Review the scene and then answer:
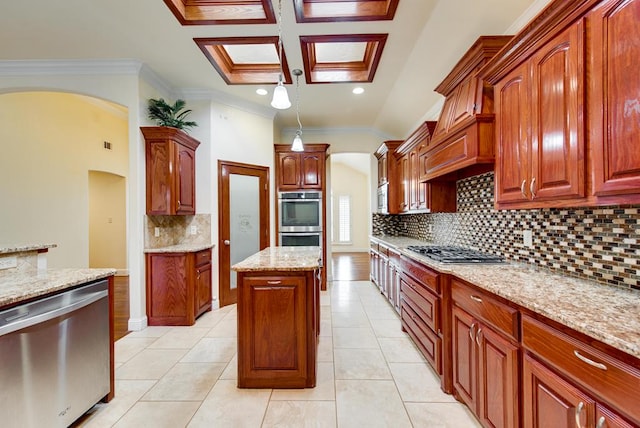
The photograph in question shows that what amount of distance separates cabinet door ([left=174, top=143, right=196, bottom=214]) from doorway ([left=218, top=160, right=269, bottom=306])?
0.35m

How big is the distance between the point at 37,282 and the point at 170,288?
5.71ft

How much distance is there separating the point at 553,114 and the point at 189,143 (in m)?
3.69

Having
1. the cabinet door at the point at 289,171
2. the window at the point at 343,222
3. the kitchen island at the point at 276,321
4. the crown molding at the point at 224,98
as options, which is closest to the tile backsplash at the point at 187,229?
the cabinet door at the point at 289,171

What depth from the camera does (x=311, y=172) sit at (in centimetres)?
481

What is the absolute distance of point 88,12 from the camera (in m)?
2.36

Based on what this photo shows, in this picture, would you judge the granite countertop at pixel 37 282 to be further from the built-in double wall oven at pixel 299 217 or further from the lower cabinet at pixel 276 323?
the built-in double wall oven at pixel 299 217

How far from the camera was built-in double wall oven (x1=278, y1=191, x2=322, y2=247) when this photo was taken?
4727mm

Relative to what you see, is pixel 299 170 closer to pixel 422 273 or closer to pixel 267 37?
pixel 267 37

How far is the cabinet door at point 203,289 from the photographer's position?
344 cm

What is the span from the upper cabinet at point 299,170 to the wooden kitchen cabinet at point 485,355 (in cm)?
324

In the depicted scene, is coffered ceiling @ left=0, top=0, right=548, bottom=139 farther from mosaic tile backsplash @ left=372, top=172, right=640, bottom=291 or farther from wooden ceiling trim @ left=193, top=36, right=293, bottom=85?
mosaic tile backsplash @ left=372, top=172, right=640, bottom=291

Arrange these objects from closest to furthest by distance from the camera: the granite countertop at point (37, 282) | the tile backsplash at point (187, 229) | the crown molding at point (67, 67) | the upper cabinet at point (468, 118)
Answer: the granite countertop at point (37, 282)
the upper cabinet at point (468, 118)
the crown molding at point (67, 67)
the tile backsplash at point (187, 229)

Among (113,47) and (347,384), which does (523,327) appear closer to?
(347,384)

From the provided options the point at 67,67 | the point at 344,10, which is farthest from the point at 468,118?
the point at 67,67
